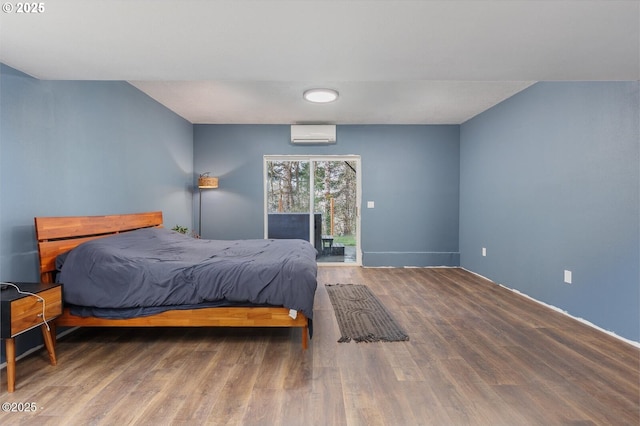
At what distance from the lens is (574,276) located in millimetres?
2932

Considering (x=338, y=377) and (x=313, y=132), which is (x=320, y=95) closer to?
(x=313, y=132)

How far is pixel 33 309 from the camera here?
1.85 m

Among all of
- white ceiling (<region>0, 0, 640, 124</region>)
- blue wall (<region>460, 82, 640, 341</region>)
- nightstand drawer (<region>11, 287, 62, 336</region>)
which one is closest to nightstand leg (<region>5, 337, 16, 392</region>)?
nightstand drawer (<region>11, 287, 62, 336</region>)

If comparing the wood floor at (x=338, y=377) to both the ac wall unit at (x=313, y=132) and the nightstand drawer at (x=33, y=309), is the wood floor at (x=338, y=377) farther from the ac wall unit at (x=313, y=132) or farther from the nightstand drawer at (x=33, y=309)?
the ac wall unit at (x=313, y=132)

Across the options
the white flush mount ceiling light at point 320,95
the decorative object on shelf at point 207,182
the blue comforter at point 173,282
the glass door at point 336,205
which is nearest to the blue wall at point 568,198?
the glass door at point 336,205

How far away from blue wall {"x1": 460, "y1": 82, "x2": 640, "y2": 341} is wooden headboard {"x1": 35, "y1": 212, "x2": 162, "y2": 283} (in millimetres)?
4598

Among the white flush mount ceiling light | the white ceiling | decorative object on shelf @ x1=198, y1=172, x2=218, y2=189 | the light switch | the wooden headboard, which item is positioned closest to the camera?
the white ceiling

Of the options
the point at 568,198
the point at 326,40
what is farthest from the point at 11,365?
the point at 568,198

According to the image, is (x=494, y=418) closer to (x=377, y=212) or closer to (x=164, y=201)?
(x=377, y=212)

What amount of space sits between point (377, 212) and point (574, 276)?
2.88m

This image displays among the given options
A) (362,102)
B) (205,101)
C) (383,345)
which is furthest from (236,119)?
(383,345)

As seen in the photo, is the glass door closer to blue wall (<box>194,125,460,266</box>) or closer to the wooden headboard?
blue wall (<box>194,125,460,266</box>)

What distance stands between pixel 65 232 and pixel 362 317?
2703mm

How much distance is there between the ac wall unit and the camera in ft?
16.5
